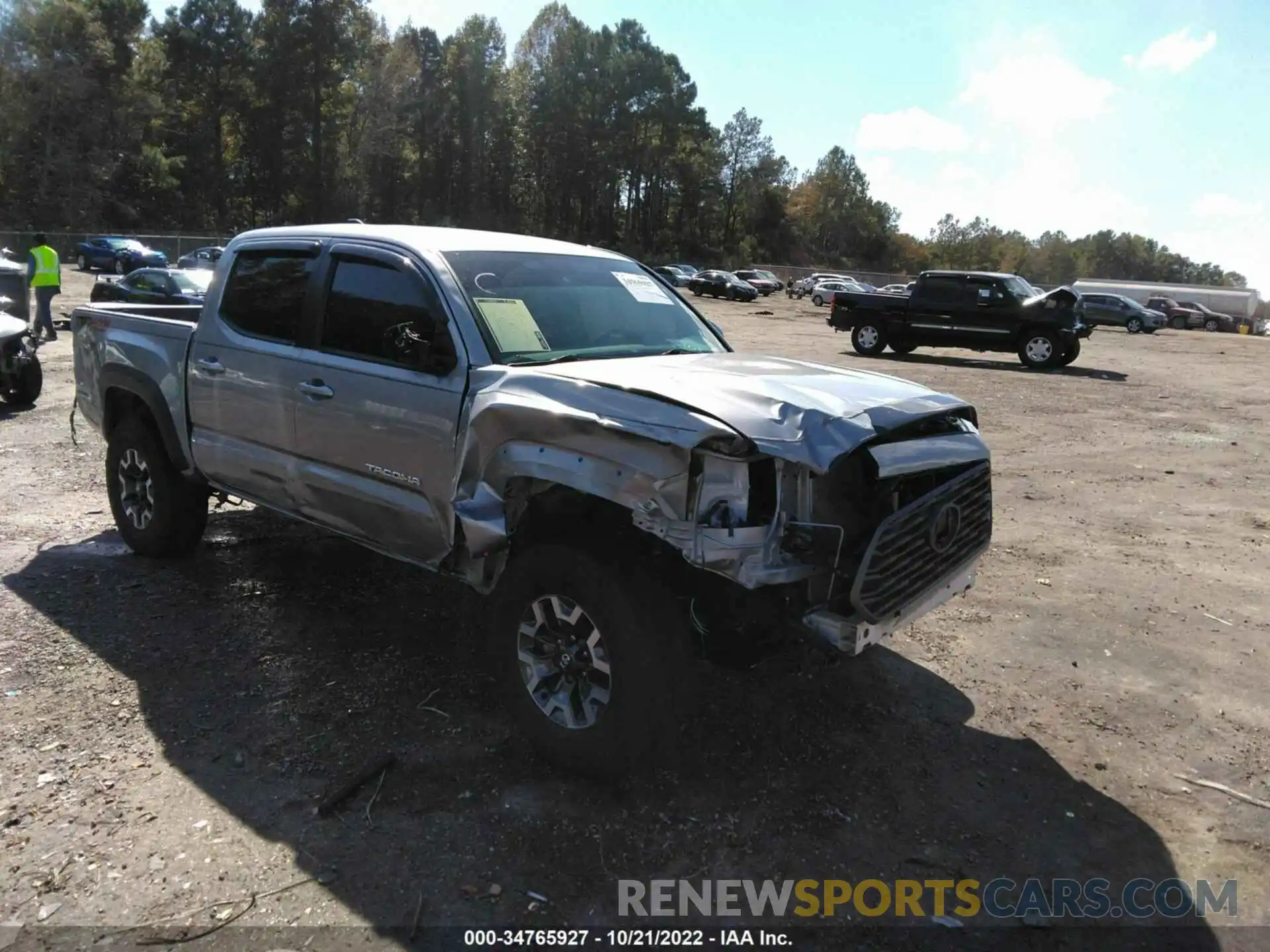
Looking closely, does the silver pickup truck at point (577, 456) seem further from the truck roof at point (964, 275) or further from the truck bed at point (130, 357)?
the truck roof at point (964, 275)

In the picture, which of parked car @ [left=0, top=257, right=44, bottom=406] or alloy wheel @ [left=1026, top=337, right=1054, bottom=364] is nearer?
parked car @ [left=0, top=257, right=44, bottom=406]

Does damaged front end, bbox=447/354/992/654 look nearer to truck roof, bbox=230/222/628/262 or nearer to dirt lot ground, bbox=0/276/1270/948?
dirt lot ground, bbox=0/276/1270/948

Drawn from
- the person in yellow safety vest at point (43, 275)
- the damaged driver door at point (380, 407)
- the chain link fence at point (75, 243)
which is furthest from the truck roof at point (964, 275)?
the chain link fence at point (75, 243)

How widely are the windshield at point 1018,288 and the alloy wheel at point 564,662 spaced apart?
718 inches

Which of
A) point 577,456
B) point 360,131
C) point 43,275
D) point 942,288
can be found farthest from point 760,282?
point 577,456

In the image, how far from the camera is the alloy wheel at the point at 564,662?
11.0 feet

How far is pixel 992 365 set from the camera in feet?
63.7

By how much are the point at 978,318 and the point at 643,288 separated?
1631 centimetres

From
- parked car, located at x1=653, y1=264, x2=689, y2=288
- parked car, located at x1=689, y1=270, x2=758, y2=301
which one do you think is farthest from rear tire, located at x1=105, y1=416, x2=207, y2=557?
parked car, located at x1=653, y1=264, x2=689, y2=288

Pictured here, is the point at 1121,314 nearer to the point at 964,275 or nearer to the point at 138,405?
the point at 964,275

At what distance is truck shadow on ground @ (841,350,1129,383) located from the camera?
18.0 meters

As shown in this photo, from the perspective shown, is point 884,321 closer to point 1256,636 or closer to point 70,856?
point 1256,636

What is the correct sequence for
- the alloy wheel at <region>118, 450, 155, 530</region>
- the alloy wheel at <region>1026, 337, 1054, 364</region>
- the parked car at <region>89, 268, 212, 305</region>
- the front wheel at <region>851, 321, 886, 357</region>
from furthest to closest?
the front wheel at <region>851, 321, 886, 357</region> → the alloy wheel at <region>1026, 337, 1054, 364</region> → the parked car at <region>89, 268, 212, 305</region> → the alloy wheel at <region>118, 450, 155, 530</region>

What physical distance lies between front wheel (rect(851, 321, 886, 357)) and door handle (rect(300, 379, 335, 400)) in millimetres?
17759
